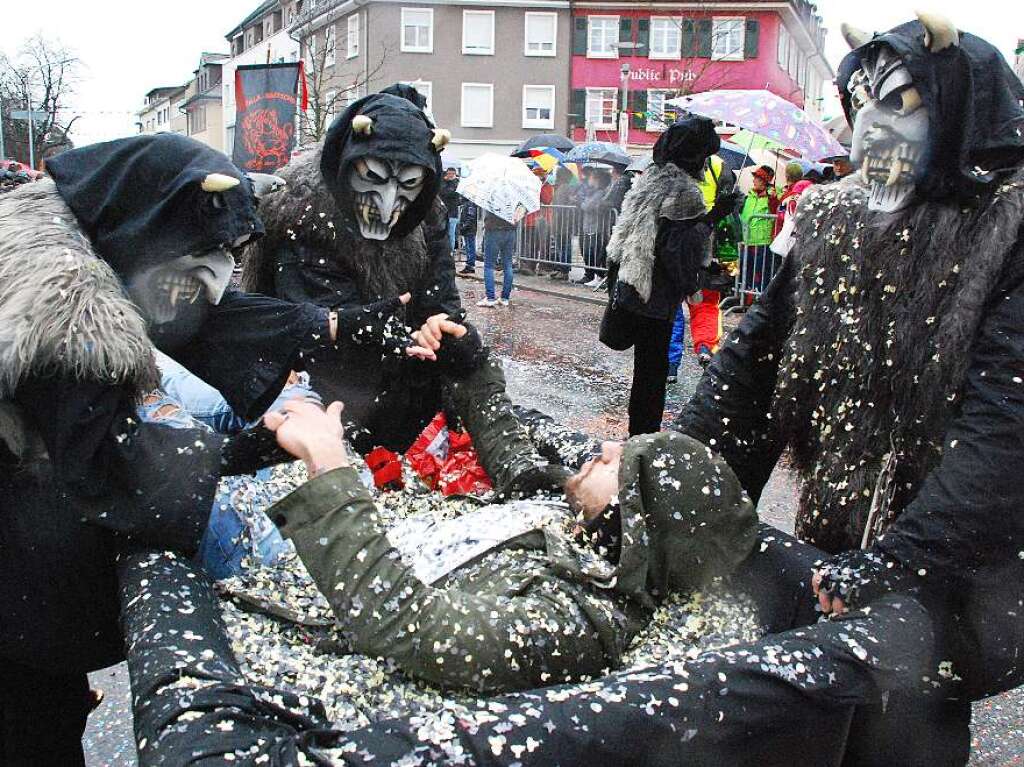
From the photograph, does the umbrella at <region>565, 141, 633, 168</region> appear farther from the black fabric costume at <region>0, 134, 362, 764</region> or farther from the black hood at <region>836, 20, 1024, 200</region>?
the black fabric costume at <region>0, 134, 362, 764</region>

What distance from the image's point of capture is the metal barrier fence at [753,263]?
1089 centimetres

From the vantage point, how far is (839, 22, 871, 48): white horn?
2.19 metres

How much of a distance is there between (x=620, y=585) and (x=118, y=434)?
1159 mm

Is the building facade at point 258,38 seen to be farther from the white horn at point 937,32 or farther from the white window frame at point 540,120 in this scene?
the white horn at point 937,32

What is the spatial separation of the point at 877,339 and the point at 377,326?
1.62 metres

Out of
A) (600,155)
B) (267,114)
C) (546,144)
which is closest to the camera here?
(267,114)

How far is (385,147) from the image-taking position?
3297 mm

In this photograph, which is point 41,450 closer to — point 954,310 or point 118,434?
point 118,434

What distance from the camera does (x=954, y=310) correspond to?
1.97 metres

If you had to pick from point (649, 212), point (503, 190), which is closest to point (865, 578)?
point (649, 212)

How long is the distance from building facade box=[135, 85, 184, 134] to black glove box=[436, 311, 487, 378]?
3113 inches

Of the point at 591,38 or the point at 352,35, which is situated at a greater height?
the point at 591,38

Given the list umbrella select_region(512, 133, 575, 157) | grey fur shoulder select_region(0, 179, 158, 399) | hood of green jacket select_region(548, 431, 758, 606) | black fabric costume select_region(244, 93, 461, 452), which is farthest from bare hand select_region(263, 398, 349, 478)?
umbrella select_region(512, 133, 575, 157)

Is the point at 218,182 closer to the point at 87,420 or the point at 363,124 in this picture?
the point at 87,420
